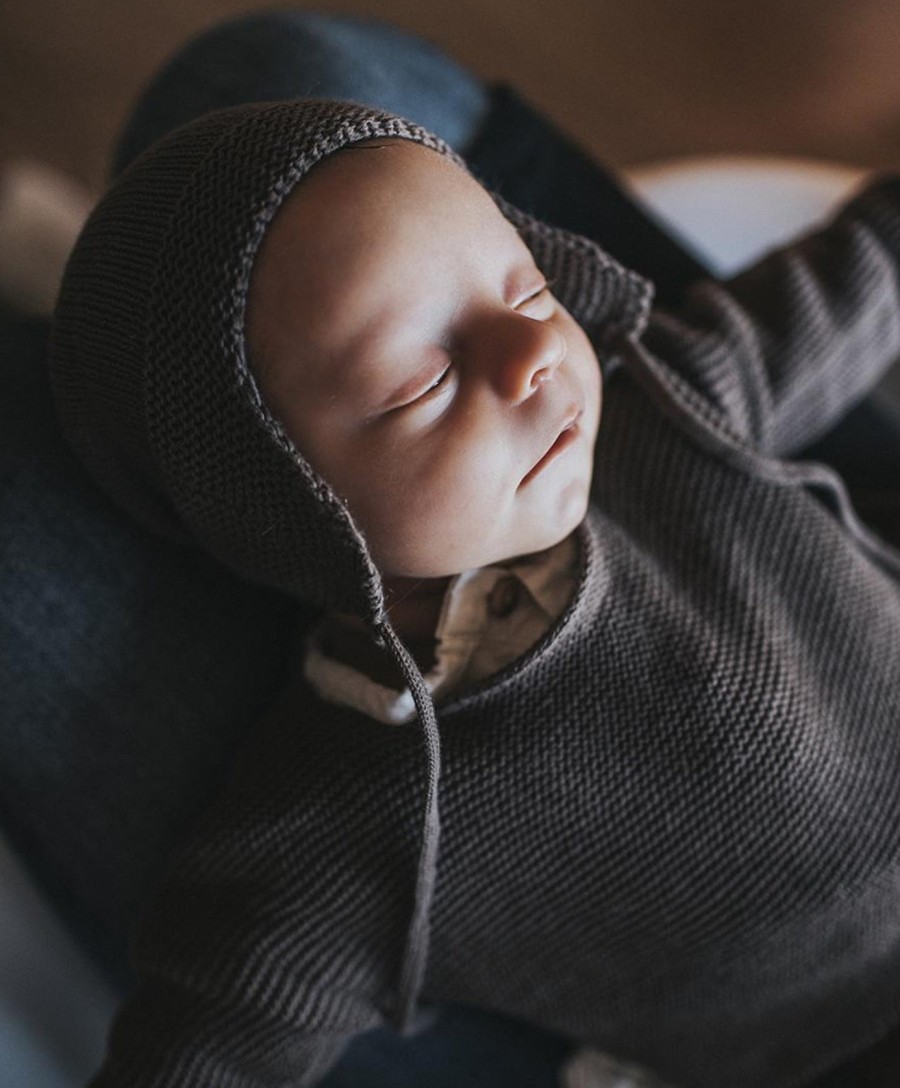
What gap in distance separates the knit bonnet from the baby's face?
0.8 inches

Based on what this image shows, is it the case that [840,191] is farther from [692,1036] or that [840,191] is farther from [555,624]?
[692,1036]

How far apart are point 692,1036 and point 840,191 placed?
0.95 meters

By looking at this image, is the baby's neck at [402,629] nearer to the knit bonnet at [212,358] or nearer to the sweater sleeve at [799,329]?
the knit bonnet at [212,358]

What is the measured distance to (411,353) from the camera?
64 centimetres

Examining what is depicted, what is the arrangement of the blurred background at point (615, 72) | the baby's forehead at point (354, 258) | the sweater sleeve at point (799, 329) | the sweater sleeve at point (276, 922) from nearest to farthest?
the baby's forehead at point (354, 258)
the sweater sleeve at point (276, 922)
the sweater sleeve at point (799, 329)
the blurred background at point (615, 72)

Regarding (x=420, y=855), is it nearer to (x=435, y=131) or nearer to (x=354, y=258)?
(x=354, y=258)

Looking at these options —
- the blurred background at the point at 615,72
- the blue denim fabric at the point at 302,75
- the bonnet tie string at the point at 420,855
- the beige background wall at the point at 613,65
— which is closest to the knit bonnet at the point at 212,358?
the bonnet tie string at the point at 420,855

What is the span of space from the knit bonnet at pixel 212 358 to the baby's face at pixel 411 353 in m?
0.02

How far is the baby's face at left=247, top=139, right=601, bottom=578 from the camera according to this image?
0.62 m

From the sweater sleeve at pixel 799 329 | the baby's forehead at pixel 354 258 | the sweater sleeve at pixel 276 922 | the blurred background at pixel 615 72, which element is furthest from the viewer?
the blurred background at pixel 615 72

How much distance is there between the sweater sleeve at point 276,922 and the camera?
76cm

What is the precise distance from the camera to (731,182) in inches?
50.4

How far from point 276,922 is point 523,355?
449 millimetres

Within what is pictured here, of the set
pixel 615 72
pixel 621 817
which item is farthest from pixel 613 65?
pixel 621 817
